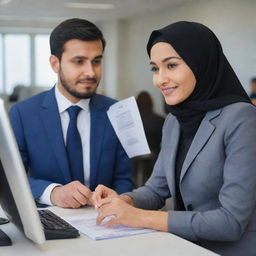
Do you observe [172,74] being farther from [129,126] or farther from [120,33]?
[120,33]

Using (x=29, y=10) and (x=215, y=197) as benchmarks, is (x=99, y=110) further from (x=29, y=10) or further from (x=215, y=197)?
(x=29, y=10)

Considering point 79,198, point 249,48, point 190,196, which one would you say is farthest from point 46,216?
point 249,48

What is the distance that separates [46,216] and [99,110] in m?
0.71

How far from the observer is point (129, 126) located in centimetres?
195

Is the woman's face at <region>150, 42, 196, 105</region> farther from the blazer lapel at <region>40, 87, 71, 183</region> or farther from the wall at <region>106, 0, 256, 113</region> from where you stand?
the wall at <region>106, 0, 256, 113</region>

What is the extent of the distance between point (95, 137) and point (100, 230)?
69 centimetres

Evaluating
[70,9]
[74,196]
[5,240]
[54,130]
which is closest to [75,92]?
[54,130]

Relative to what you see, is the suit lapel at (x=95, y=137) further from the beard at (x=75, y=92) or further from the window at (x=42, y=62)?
the window at (x=42, y=62)

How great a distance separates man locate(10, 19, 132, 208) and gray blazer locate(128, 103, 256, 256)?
37 cm

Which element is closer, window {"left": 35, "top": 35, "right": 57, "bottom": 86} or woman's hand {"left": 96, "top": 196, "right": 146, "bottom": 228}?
woman's hand {"left": 96, "top": 196, "right": 146, "bottom": 228}

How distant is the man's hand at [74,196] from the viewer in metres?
1.66

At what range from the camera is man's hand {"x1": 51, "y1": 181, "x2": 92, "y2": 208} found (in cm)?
166

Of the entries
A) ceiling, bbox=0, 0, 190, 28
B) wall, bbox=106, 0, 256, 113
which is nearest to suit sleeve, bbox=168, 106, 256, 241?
wall, bbox=106, 0, 256, 113

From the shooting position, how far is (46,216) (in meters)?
1.48
